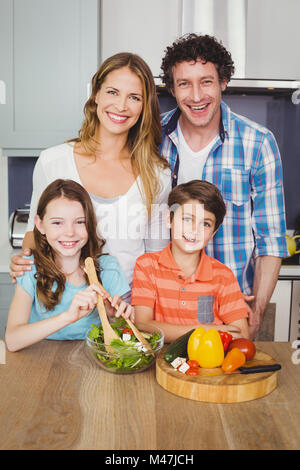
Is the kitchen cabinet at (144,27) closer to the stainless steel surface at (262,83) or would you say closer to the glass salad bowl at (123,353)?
the stainless steel surface at (262,83)

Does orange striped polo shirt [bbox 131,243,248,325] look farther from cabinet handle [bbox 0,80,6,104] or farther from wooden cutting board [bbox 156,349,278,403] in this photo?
cabinet handle [bbox 0,80,6,104]

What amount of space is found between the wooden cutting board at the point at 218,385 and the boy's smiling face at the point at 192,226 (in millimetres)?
560

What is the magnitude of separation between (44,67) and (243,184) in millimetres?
1236

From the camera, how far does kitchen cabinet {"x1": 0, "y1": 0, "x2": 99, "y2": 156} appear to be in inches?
94.7

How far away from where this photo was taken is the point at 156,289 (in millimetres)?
1607

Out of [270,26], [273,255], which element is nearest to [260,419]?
[273,255]

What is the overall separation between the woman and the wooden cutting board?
73 centimetres

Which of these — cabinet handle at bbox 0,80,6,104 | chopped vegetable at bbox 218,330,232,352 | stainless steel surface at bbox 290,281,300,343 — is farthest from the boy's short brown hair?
cabinet handle at bbox 0,80,6,104

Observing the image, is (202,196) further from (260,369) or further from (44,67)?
(44,67)

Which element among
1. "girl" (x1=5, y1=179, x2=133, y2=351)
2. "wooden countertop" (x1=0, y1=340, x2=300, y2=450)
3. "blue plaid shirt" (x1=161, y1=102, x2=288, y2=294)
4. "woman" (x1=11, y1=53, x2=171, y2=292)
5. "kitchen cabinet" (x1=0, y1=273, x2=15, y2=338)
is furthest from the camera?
"kitchen cabinet" (x1=0, y1=273, x2=15, y2=338)

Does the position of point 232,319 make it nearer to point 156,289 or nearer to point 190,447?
point 156,289

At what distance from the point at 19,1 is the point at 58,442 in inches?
87.1

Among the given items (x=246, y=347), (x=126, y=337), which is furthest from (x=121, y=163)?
(x=246, y=347)

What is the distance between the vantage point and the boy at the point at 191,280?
157cm
